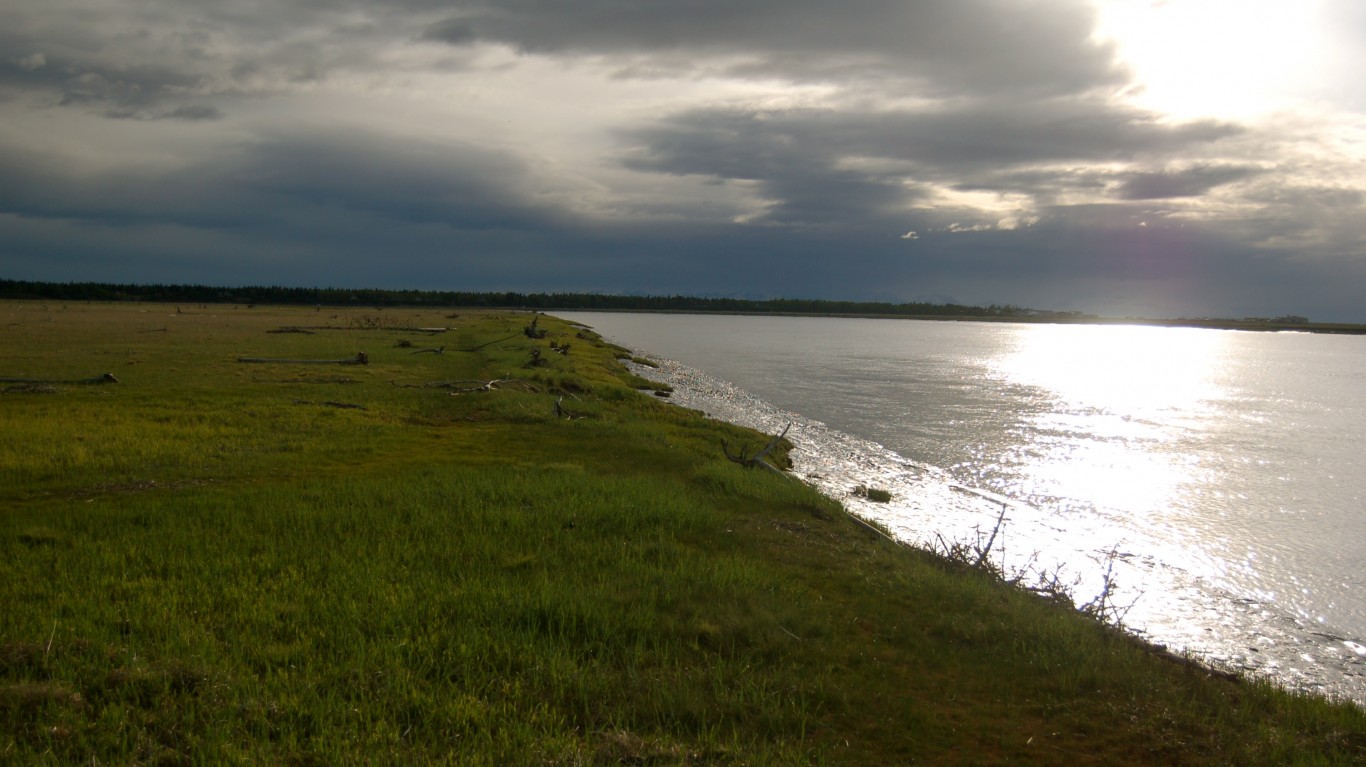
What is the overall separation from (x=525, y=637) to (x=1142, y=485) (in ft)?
63.0

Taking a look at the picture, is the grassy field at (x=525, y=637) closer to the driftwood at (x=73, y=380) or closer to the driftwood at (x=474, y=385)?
the driftwood at (x=73, y=380)

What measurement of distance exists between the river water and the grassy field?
2532 millimetres

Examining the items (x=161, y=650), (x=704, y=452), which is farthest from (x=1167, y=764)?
(x=704, y=452)

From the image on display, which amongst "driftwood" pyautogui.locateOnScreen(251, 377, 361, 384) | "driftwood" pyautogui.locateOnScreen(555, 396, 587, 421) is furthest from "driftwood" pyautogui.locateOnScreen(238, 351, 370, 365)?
"driftwood" pyautogui.locateOnScreen(555, 396, 587, 421)

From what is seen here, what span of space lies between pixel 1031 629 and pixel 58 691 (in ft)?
28.3

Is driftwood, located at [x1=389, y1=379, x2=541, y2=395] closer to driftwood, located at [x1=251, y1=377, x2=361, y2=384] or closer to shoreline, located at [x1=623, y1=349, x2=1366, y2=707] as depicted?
driftwood, located at [x1=251, y1=377, x2=361, y2=384]

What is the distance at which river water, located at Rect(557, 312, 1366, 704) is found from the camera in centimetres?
1178

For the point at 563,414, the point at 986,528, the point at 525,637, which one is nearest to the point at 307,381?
the point at 563,414

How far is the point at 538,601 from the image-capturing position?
8.17 meters

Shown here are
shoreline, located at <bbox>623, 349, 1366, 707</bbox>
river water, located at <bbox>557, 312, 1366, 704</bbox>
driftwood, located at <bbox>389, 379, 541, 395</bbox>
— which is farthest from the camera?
driftwood, located at <bbox>389, 379, 541, 395</bbox>

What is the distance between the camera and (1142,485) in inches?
832

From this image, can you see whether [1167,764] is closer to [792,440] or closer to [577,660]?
[577,660]

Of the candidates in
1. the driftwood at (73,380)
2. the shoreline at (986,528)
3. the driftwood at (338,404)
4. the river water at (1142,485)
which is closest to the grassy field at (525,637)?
the shoreline at (986,528)

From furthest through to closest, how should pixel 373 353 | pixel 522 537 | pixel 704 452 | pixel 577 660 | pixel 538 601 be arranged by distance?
pixel 373 353
pixel 704 452
pixel 522 537
pixel 538 601
pixel 577 660
